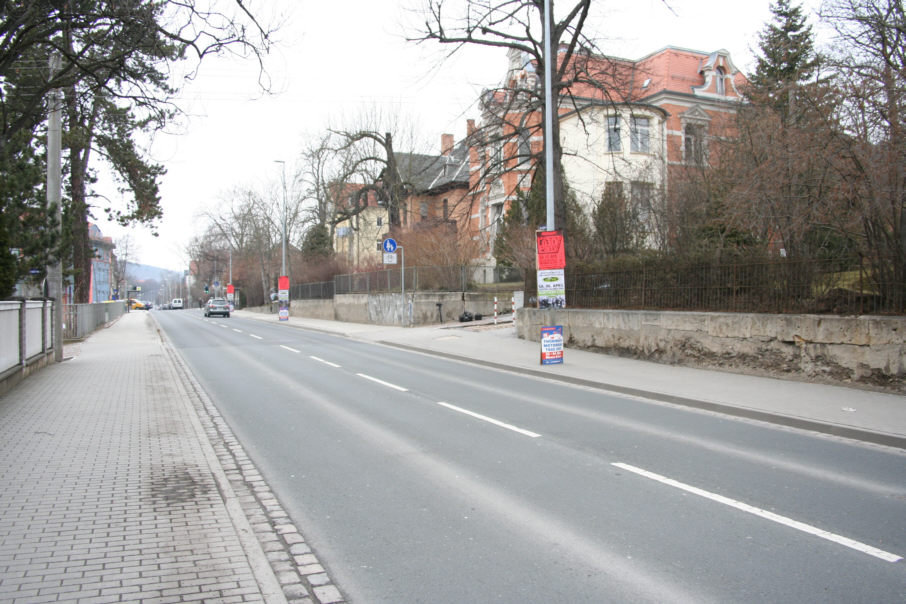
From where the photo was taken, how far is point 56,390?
11.4 metres

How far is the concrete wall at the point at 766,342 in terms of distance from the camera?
10531 millimetres

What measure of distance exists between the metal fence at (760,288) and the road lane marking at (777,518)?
23.9 feet

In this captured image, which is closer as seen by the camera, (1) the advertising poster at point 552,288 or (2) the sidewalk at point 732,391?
(2) the sidewalk at point 732,391

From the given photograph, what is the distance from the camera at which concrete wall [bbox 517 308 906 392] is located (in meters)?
10.5

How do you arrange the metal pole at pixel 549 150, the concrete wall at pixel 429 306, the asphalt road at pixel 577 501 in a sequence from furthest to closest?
1. the concrete wall at pixel 429 306
2. the metal pole at pixel 549 150
3. the asphalt road at pixel 577 501

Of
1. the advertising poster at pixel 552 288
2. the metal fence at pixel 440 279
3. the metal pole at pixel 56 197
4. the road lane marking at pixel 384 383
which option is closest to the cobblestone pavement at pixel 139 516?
the road lane marking at pixel 384 383

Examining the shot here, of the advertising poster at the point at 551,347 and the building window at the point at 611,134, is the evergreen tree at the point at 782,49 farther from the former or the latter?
the advertising poster at the point at 551,347

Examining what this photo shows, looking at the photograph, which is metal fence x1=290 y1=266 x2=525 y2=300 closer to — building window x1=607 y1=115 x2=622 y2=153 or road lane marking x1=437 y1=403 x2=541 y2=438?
building window x1=607 y1=115 x2=622 y2=153

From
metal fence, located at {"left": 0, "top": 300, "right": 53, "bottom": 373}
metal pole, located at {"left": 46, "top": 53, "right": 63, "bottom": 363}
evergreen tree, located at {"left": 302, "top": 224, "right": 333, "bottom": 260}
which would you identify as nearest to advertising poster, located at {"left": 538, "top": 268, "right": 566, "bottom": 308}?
metal fence, located at {"left": 0, "top": 300, "right": 53, "bottom": 373}

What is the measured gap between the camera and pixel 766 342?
12516 millimetres

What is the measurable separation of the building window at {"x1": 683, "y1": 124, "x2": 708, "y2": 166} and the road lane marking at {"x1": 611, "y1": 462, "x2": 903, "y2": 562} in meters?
19.9

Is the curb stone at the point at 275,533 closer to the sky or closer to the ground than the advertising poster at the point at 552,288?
closer to the ground

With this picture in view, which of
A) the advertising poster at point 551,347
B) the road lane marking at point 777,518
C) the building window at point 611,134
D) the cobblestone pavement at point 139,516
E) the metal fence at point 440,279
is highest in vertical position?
the building window at point 611,134

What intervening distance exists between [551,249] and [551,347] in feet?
7.77
